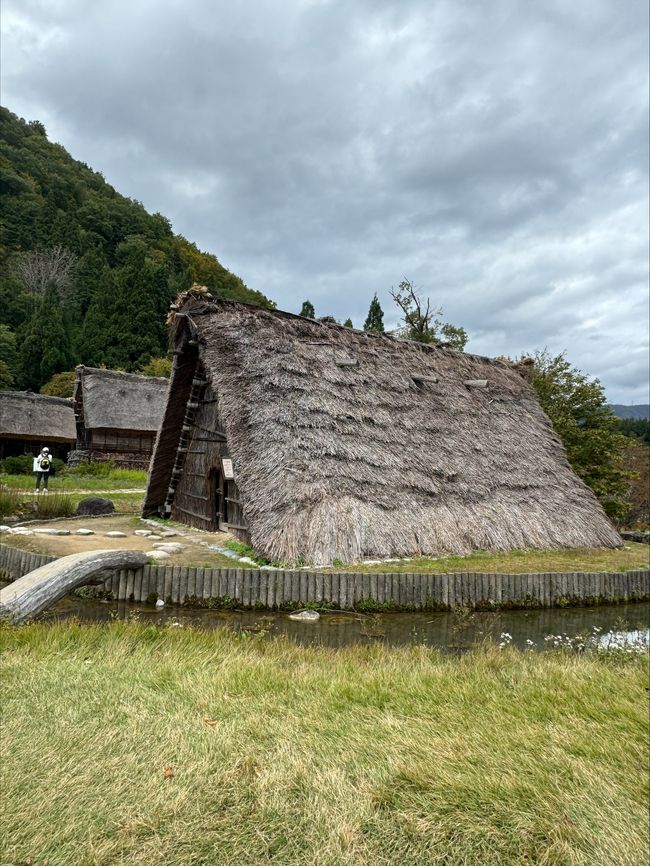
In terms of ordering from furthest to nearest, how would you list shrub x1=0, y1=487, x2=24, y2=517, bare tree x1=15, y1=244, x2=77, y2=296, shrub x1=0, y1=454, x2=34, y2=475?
bare tree x1=15, y1=244, x2=77, y2=296 < shrub x1=0, y1=454, x2=34, y2=475 < shrub x1=0, y1=487, x2=24, y2=517

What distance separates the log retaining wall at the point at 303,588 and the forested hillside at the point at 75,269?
36100 millimetres

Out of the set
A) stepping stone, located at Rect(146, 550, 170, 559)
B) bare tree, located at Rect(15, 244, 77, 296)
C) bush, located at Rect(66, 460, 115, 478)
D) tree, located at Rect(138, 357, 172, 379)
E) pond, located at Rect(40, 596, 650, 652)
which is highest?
bare tree, located at Rect(15, 244, 77, 296)

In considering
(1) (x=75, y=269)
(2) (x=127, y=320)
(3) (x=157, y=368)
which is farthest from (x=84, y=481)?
(1) (x=75, y=269)

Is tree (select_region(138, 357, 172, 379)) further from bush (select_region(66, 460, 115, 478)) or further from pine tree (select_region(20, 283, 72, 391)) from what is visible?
bush (select_region(66, 460, 115, 478))

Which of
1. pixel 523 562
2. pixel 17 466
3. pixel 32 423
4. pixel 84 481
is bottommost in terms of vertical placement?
pixel 523 562

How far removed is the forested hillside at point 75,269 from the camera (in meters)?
47.5

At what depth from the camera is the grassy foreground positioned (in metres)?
2.46

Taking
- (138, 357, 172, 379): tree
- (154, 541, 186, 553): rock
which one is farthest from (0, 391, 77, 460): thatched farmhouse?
(154, 541, 186, 553): rock

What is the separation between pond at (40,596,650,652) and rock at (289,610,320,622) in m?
0.08

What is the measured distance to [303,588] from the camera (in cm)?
895

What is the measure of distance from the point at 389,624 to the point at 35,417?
31884 millimetres

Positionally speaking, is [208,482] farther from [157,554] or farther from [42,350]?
[42,350]

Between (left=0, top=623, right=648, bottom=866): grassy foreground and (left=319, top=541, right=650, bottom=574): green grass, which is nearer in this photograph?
(left=0, top=623, right=648, bottom=866): grassy foreground

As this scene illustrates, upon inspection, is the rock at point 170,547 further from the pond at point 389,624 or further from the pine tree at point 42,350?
the pine tree at point 42,350
